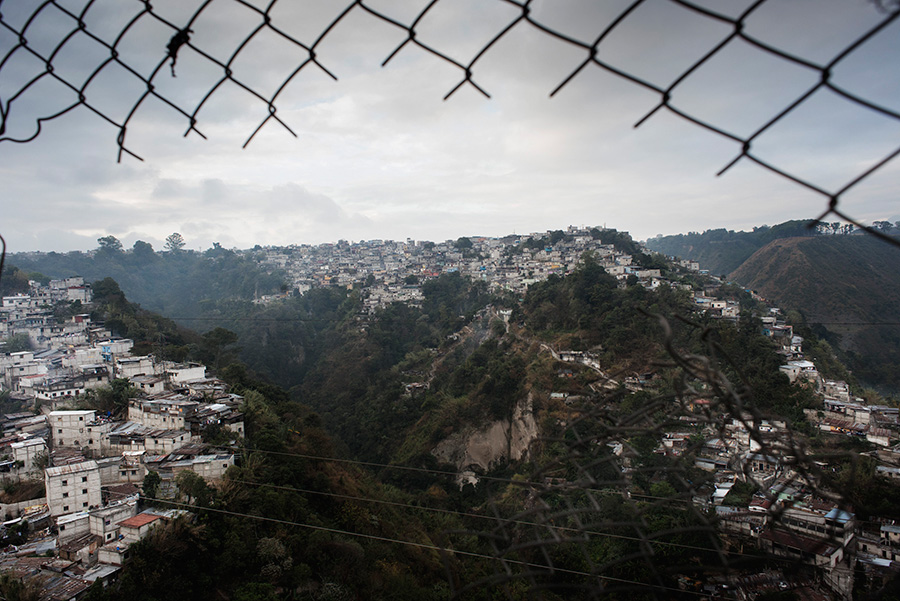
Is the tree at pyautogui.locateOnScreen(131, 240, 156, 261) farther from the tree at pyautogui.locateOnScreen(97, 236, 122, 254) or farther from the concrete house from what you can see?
the concrete house

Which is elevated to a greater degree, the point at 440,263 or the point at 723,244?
the point at 723,244

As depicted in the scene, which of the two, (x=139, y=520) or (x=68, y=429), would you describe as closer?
(x=139, y=520)

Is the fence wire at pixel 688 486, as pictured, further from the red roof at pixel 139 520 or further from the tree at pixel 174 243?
the tree at pixel 174 243

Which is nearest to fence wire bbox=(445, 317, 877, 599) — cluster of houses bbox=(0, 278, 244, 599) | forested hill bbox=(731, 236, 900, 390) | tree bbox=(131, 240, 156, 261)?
cluster of houses bbox=(0, 278, 244, 599)

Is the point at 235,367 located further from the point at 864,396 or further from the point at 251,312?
the point at 864,396

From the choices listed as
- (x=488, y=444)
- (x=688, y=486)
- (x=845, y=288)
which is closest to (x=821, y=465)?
(x=688, y=486)

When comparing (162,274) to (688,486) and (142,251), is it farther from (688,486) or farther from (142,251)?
(688,486)

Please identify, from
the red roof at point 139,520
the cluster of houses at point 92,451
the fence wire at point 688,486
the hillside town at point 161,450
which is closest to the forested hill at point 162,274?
the hillside town at point 161,450
